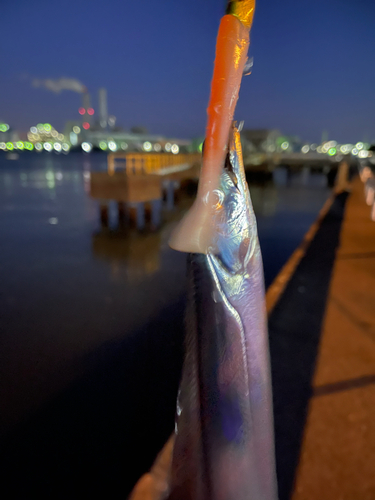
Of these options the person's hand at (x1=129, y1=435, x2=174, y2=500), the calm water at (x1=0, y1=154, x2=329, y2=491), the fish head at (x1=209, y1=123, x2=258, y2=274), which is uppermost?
the fish head at (x1=209, y1=123, x2=258, y2=274)

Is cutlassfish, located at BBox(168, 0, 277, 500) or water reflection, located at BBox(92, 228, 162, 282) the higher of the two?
cutlassfish, located at BBox(168, 0, 277, 500)

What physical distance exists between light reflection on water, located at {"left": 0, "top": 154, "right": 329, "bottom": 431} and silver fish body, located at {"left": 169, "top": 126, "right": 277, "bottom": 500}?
417 cm

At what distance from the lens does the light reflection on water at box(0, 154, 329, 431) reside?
559cm

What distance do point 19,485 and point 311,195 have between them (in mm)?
32688

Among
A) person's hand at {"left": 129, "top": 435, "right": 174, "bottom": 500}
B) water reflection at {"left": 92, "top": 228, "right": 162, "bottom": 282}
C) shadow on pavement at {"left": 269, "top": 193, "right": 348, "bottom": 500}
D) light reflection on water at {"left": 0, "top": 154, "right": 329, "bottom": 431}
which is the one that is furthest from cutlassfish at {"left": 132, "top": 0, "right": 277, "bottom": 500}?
water reflection at {"left": 92, "top": 228, "right": 162, "bottom": 282}

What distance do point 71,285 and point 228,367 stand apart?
8.79 metres

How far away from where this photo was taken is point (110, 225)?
Answer: 56.3 ft

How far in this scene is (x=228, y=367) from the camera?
1.29 meters

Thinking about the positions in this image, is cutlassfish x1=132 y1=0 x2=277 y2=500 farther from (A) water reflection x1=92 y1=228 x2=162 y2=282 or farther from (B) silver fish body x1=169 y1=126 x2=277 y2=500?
(A) water reflection x1=92 y1=228 x2=162 y2=282

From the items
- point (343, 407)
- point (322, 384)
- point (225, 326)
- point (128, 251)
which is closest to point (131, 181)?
point (128, 251)

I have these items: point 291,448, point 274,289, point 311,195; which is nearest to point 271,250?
point 274,289

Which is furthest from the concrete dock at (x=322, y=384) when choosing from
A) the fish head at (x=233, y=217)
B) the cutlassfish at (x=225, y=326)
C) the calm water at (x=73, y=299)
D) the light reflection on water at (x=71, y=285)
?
the light reflection on water at (x=71, y=285)

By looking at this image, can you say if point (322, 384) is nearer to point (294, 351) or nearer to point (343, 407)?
point (343, 407)

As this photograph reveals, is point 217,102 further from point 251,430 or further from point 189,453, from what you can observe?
point 189,453
